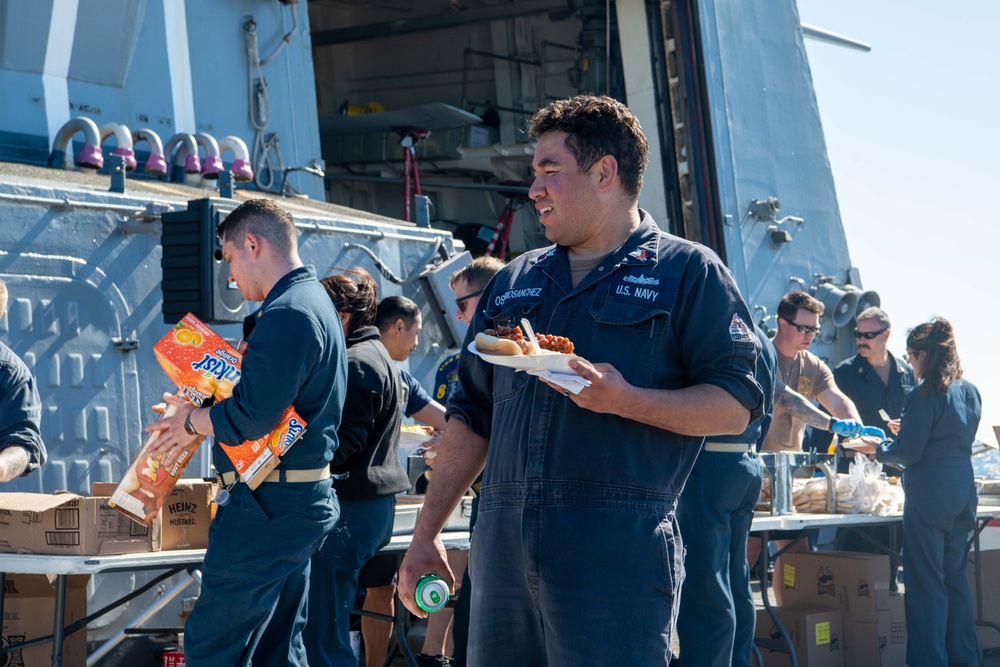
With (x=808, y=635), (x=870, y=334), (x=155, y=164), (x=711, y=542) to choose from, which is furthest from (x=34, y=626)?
(x=870, y=334)

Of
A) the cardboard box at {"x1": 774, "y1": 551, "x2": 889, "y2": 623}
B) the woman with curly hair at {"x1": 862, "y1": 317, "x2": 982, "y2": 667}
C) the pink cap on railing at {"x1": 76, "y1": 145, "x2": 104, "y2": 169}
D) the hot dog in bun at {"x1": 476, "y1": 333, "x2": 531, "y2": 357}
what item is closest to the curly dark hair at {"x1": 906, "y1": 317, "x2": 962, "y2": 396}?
the woman with curly hair at {"x1": 862, "y1": 317, "x2": 982, "y2": 667}

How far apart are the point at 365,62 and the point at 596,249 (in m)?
10.9

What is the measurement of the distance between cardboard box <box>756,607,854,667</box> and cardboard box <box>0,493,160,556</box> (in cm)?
340

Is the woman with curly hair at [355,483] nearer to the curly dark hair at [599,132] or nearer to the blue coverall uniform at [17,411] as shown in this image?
the blue coverall uniform at [17,411]

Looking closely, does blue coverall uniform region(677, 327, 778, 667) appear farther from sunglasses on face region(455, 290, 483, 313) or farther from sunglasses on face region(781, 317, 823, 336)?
sunglasses on face region(781, 317, 823, 336)

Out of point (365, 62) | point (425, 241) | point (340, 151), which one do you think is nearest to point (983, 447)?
point (425, 241)

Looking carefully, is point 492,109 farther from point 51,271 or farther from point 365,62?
point 51,271

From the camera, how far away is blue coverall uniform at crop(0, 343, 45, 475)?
4.09 metres

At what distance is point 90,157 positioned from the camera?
6.60 m

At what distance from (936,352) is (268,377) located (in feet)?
12.2

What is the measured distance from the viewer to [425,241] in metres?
6.86

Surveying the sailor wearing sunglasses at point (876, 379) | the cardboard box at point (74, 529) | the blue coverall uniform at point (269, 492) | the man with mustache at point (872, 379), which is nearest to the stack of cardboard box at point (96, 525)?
the cardboard box at point (74, 529)

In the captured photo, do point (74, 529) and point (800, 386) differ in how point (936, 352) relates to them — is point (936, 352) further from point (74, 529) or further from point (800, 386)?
point (74, 529)

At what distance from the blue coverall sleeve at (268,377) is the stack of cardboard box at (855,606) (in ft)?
12.0
